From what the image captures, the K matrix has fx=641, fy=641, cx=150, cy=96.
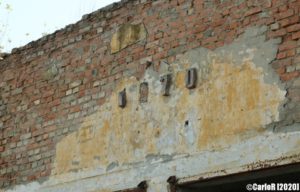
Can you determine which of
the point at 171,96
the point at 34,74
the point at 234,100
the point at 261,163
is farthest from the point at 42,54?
the point at 261,163

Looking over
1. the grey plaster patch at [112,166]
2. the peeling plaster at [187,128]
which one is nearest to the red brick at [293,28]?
the peeling plaster at [187,128]

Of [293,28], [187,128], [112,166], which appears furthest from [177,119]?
[293,28]

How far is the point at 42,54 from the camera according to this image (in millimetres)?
7219

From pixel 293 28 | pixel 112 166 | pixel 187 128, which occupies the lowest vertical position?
pixel 112 166

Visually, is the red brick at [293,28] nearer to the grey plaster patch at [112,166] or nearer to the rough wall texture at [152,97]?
the rough wall texture at [152,97]

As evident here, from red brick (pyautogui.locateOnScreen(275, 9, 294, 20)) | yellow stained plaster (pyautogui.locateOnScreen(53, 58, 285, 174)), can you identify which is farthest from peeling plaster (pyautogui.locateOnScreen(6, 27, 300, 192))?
red brick (pyautogui.locateOnScreen(275, 9, 294, 20))

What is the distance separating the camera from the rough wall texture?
16.9 feet

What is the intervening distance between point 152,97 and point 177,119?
39cm

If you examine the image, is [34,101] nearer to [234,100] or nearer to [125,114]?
[125,114]

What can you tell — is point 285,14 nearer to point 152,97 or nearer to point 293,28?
point 293,28

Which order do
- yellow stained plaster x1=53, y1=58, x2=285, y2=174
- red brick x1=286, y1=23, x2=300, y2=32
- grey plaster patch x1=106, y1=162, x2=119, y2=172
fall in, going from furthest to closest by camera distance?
grey plaster patch x1=106, y1=162, x2=119, y2=172 → yellow stained plaster x1=53, y1=58, x2=285, y2=174 → red brick x1=286, y1=23, x2=300, y2=32

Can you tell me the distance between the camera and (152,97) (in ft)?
19.7

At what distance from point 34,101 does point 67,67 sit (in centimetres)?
59

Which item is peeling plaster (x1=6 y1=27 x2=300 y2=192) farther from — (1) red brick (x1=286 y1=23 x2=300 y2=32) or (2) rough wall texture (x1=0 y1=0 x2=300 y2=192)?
(1) red brick (x1=286 y1=23 x2=300 y2=32)
